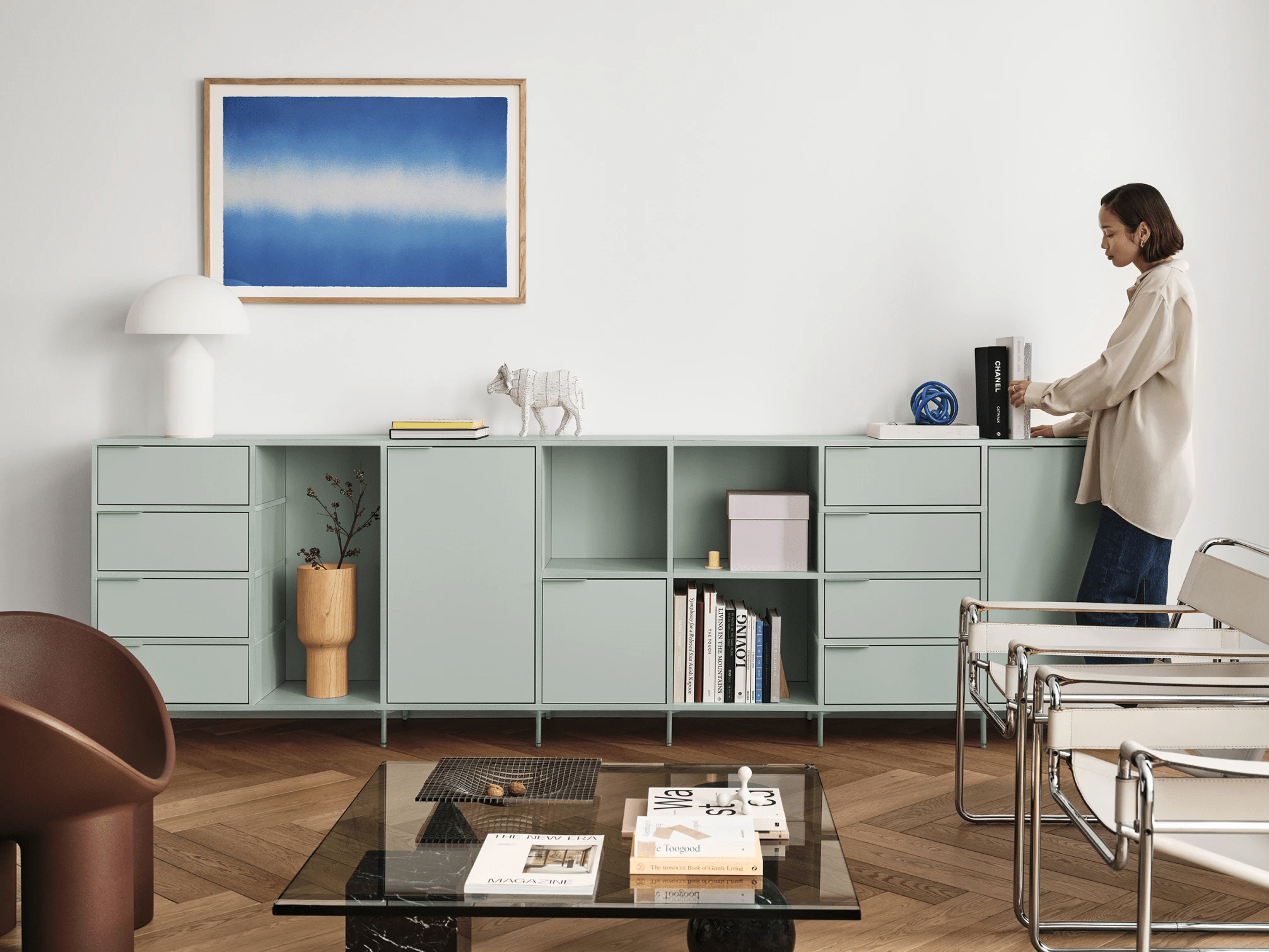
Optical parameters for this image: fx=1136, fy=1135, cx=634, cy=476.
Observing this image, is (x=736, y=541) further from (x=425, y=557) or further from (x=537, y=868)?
(x=537, y=868)

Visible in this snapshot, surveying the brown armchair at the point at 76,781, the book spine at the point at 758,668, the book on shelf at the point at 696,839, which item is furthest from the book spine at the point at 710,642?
the brown armchair at the point at 76,781

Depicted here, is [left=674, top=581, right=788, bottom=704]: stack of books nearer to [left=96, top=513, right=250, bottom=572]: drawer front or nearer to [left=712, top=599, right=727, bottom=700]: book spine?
[left=712, top=599, right=727, bottom=700]: book spine

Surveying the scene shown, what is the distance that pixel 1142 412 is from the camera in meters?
3.51

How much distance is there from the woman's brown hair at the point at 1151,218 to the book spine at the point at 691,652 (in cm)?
182

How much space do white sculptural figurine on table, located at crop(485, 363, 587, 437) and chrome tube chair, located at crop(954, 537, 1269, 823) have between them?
4.90 ft

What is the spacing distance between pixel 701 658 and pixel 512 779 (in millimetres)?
1471

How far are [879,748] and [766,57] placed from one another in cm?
244

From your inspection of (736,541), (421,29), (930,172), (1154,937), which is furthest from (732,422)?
(1154,937)

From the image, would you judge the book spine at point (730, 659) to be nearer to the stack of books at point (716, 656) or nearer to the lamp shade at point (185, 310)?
the stack of books at point (716, 656)

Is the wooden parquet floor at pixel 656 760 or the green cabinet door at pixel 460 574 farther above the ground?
the green cabinet door at pixel 460 574

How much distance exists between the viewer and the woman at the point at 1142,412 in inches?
136

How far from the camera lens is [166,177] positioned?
4.04 m

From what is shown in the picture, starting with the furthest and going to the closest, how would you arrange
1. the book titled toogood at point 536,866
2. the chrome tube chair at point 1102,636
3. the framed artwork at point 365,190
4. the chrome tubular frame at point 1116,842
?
the framed artwork at point 365,190, the chrome tube chair at point 1102,636, the book titled toogood at point 536,866, the chrome tubular frame at point 1116,842

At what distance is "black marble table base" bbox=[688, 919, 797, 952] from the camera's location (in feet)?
6.77
